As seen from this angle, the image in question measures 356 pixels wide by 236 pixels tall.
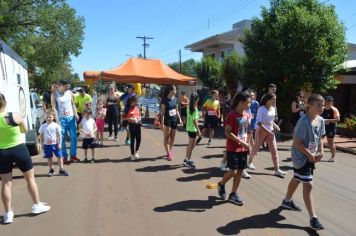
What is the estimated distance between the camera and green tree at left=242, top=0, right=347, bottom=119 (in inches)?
591

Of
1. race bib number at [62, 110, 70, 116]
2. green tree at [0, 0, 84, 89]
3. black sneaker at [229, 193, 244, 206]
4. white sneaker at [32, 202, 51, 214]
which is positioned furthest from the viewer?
green tree at [0, 0, 84, 89]

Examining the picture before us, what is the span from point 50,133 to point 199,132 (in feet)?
10.4

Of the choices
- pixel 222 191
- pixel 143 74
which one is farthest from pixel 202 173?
pixel 143 74

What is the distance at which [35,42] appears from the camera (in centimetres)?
3391

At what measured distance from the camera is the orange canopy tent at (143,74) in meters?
19.1

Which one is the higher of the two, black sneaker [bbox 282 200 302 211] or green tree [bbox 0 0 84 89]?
green tree [bbox 0 0 84 89]

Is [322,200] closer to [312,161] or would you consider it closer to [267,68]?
[312,161]

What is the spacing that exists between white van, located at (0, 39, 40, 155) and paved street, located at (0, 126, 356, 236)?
2.24 feet

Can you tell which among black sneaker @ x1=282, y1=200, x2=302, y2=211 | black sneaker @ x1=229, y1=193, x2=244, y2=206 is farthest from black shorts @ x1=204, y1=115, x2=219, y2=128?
black sneaker @ x1=282, y1=200, x2=302, y2=211

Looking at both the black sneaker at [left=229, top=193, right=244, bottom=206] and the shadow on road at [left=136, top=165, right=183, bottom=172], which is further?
the shadow on road at [left=136, top=165, right=183, bottom=172]

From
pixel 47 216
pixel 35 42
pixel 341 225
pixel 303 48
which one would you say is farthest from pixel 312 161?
pixel 35 42

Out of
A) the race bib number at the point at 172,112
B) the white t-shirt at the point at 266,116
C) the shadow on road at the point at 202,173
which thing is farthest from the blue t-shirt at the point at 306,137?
the race bib number at the point at 172,112

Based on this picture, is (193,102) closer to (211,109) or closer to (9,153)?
(211,109)

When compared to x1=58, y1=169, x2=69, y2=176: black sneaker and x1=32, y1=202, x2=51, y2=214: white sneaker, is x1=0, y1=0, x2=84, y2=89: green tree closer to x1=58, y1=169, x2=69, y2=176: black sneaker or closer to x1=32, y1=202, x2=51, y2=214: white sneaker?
x1=58, y1=169, x2=69, y2=176: black sneaker
